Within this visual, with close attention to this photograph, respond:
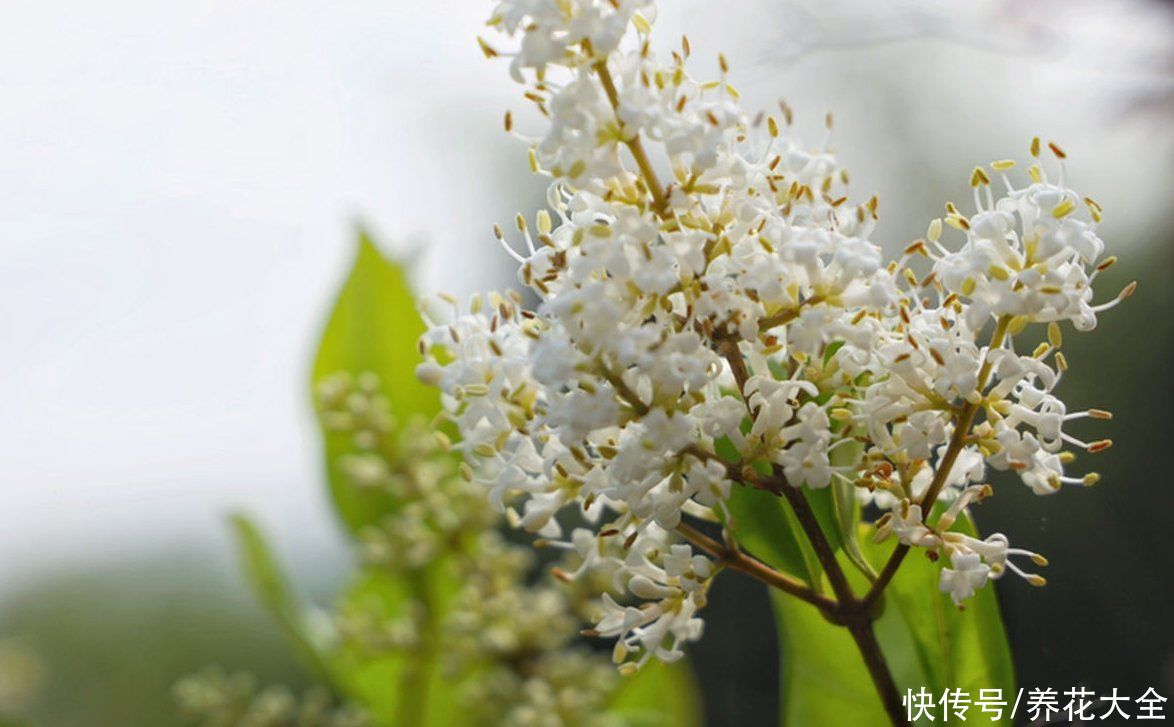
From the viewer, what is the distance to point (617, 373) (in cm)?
34

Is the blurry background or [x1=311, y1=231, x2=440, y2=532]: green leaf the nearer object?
[x1=311, y1=231, x2=440, y2=532]: green leaf

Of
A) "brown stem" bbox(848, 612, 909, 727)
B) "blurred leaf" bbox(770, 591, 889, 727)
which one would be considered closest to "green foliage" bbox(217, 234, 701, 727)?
"blurred leaf" bbox(770, 591, 889, 727)

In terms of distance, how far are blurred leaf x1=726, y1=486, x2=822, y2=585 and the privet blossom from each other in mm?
31

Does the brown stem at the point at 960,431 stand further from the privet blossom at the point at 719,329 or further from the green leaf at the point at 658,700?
the green leaf at the point at 658,700

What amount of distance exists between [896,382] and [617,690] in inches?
18.8

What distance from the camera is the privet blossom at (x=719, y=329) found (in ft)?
1.12

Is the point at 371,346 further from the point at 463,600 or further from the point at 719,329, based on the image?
the point at 719,329

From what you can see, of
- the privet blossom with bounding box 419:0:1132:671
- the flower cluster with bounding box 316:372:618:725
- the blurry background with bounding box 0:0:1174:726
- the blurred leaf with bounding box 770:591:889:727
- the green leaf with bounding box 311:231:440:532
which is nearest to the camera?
the privet blossom with bounding box 419:0:1132:671

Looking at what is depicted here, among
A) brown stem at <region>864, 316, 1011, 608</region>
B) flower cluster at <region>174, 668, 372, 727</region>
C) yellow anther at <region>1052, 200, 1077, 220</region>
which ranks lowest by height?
flower cluster at <region>174, 668, 372, 727</region>

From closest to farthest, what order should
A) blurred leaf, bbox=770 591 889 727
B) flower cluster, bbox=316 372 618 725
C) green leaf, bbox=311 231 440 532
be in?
blurred leaf, bbox=770 591 889 727, flower cluster, bbox=316 372 618 725, green leaf, bbox=311 231 440 532

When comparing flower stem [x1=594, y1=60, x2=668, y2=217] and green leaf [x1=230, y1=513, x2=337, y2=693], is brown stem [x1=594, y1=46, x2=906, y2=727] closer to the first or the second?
flower stem [x1=594, y1=60, x2=668, y2=217]

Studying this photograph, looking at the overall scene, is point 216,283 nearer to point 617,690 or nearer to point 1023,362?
point 617,690

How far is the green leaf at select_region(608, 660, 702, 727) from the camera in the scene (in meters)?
0.84

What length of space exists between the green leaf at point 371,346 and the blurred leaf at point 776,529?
0.48 meters
